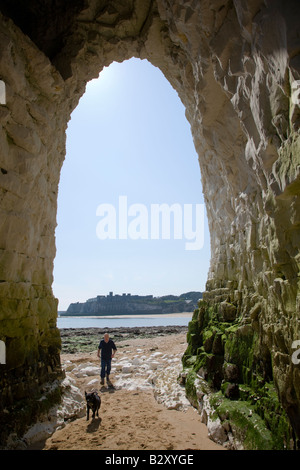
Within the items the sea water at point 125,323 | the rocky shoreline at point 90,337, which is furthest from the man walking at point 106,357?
the sea water at point 125,323

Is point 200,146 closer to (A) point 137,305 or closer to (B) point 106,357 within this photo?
(B) point 106,357

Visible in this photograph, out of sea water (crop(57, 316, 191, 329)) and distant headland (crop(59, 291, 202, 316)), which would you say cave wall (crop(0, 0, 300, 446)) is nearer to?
sea water (crop(57, 316, 191, 329))

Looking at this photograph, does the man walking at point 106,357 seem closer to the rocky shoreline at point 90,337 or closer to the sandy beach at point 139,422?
the sandy beach at point 139,422

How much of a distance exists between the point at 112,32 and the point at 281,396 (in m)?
10.2

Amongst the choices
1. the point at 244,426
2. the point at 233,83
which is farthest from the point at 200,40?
the point at 244,426

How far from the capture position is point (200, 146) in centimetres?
900

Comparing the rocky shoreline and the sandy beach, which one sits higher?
the sandy beach

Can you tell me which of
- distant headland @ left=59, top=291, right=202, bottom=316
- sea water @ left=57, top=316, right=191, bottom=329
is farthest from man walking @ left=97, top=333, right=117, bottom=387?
distant headland @ left=59, top=291, right=202, bottom=316

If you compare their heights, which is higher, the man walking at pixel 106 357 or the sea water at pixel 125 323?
the man walking at pixel 106 357

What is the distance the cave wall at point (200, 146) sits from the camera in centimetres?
365

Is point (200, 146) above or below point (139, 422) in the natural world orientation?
above

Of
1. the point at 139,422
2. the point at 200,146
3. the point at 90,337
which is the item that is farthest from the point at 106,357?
the point at 90,337

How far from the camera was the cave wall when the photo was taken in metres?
3.65
